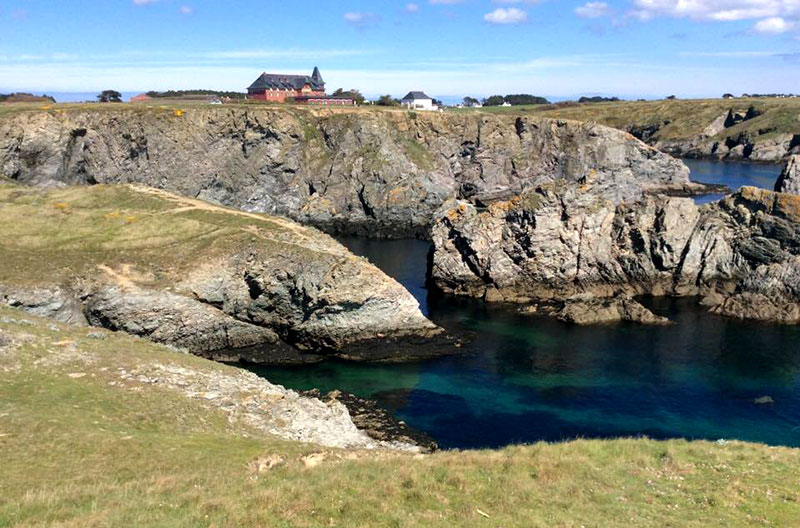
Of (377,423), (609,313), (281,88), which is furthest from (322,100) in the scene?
(377,423)

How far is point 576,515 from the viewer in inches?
805

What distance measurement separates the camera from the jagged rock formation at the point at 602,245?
7350 cm

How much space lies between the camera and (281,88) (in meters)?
155

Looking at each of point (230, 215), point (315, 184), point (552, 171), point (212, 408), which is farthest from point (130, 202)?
point (552, 171)

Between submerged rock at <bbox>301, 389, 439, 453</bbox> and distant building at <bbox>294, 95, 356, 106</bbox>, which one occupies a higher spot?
distant building at <bbox>294, 95, 356, 106</bbox>

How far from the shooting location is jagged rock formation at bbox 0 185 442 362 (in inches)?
2140

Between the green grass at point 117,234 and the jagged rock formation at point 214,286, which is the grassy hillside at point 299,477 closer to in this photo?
the jagged rock formation at point 214,286

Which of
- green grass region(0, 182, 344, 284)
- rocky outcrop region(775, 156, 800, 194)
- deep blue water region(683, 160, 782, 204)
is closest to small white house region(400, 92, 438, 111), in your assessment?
deep blue water region(683, 160, 782, 204)

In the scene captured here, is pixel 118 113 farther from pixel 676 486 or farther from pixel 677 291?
pixel 676 486

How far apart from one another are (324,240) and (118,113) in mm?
74521

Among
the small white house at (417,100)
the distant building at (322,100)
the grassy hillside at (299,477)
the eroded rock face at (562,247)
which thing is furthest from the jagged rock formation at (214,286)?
the small white house at (417,100)

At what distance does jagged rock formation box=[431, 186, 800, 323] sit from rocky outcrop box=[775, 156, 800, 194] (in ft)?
44.1

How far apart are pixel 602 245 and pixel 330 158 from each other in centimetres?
6714

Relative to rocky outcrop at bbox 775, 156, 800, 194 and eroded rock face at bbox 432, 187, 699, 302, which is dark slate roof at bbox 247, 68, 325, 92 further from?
rocky outcrop at bbox 775, 156, 800, 194
